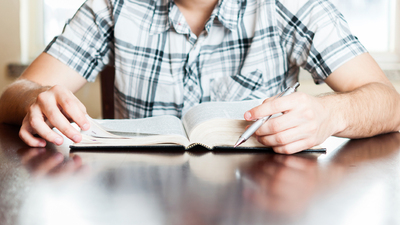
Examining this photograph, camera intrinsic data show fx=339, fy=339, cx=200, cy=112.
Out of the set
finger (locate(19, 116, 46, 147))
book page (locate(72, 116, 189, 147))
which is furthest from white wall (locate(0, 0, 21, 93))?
book page (locate(72, 116, 189, 147))

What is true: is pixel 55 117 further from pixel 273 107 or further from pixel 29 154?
pixel 273 107

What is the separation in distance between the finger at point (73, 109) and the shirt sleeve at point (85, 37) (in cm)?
53

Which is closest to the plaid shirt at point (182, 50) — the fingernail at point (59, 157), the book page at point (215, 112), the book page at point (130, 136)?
the book page at point (215, 112)

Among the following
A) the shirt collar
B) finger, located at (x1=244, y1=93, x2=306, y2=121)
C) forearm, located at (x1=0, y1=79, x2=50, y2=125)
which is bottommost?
forearm, located at (x1=0, y1=79, x2=50, y2=125)

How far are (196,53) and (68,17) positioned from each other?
2.16 m

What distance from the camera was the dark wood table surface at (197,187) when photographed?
1.11 ft

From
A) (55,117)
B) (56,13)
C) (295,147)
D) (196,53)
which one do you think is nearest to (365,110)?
(295,147)

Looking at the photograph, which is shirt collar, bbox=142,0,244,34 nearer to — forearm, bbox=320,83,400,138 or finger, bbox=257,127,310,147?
forearm, bbox=320,83,400,138

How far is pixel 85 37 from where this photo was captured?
1.13 metres

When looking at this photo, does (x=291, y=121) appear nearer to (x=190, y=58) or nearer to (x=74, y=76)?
(x=190, y=58)

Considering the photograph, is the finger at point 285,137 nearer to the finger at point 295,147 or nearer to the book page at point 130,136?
the finger at point 295,147

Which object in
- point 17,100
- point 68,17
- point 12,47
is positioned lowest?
point 12,47

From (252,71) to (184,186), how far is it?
0.71 meters

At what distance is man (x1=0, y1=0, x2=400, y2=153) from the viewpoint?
0.95 metres
